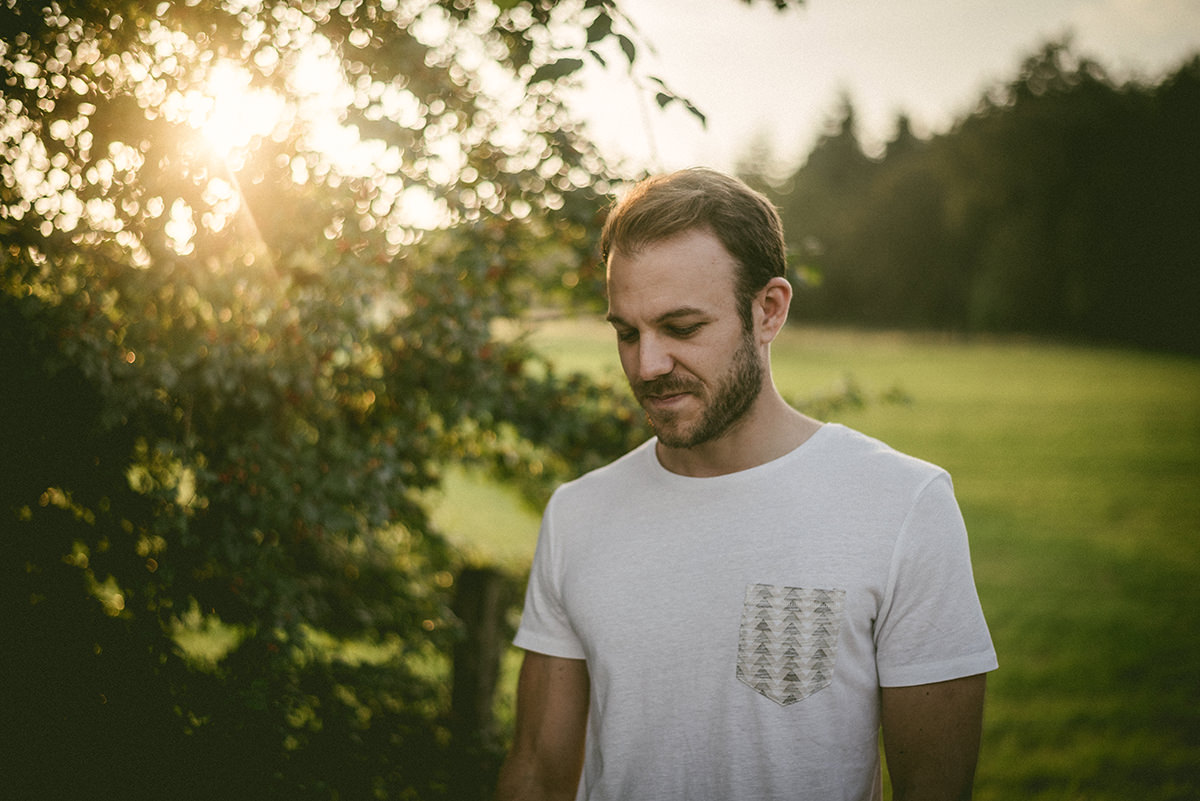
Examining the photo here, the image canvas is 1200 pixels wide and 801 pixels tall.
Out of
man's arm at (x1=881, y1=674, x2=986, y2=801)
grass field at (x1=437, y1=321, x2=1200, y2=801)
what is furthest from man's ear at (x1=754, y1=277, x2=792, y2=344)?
grass field at (x1=437, y1=321, x2=1200, y2=801)

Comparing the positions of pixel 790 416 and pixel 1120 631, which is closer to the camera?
pixel 790 416

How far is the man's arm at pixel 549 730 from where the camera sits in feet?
7.27

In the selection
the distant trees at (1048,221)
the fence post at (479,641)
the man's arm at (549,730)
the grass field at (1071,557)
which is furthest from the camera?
the distant trees at (1048,221)

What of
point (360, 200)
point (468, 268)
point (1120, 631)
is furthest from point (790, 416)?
point (1120, 631)

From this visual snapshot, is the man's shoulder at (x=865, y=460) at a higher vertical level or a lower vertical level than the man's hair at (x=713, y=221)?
lower

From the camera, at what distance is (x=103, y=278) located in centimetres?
234

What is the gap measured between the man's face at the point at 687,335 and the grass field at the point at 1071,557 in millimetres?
1362

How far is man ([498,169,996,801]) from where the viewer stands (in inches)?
72.9

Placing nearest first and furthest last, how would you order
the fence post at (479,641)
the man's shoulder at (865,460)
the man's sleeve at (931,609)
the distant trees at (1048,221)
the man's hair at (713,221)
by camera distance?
the man's sleeve at (931,609), the man's shoulder at (865,460), the man's hair at (713,221), the fence post at (479,641), the distant trees at (1048,221)

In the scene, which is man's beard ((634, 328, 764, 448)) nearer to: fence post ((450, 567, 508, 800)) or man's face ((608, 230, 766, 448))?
man's face ((608, 230, 766, 448))

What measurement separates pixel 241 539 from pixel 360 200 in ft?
3.75

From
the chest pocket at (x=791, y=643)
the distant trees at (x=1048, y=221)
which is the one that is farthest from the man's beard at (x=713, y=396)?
the distant trees at (x=1048, y=221)

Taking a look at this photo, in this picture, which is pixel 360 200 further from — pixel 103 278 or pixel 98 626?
pixel 98 626

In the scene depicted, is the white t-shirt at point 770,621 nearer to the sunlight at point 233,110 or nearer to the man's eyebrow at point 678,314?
the man's eyebrow at point 678,314
